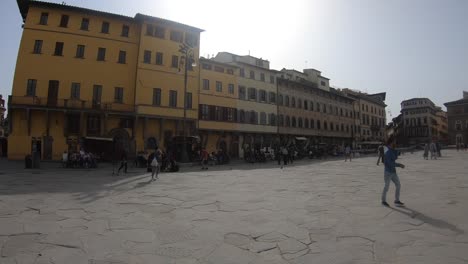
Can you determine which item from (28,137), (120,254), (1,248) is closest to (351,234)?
(120,254)

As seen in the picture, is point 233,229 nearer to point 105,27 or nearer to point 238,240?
point 238,240

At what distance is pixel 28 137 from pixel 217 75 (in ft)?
71.0

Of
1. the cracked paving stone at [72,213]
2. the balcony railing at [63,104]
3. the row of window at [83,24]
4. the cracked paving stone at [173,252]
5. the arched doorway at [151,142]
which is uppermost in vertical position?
the row of window at [83,24]

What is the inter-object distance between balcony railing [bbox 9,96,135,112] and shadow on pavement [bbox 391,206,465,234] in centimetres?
2957

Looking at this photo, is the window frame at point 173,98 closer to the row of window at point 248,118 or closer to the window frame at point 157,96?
the window frame at point 157,96

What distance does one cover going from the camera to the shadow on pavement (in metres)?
4.95

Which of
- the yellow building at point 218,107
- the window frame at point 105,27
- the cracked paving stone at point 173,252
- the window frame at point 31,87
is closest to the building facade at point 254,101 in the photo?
the yellow building at point 218,107

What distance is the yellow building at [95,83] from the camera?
1131 inches

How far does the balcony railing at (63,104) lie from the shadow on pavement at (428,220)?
97.0ft

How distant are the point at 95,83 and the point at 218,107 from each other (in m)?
14.5

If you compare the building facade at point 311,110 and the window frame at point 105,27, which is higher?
the window frame at point 105,27

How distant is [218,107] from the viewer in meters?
38.0

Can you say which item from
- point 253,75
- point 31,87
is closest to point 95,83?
point 31,87

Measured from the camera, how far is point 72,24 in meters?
31.3
